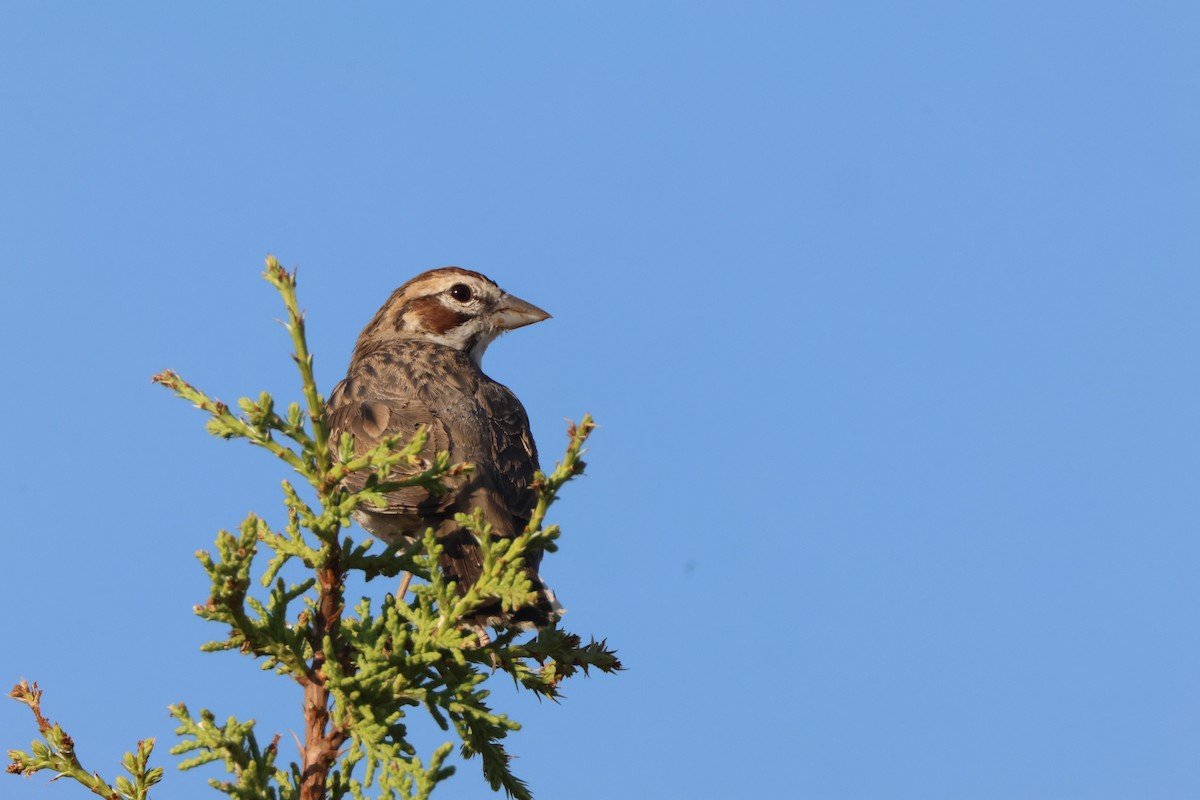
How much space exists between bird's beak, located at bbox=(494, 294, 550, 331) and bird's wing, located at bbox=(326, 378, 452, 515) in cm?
175

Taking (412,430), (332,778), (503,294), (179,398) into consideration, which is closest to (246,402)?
(179,398)

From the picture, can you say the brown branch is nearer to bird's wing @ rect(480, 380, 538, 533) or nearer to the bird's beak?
bird's wing @ rect(480, 380, 538, 533)

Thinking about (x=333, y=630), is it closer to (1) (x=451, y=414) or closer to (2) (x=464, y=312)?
(1) (x=451, y=414)

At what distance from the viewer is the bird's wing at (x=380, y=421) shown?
703 centimetres

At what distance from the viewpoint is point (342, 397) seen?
8195 mm

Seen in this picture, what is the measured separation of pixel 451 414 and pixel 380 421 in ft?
1.47

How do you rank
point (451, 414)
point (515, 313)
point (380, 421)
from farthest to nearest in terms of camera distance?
point (515, 313), point (451, 414), point (380, 421)

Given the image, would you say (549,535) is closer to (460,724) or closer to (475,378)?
(460,724)

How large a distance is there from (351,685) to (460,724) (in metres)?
0.79

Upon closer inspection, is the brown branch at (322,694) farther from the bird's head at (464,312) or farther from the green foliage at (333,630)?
the bird's head at (464,312)

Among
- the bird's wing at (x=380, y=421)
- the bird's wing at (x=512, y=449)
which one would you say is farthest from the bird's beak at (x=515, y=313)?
the bird's wing at (x=380, y=421)

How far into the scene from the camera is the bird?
629cm

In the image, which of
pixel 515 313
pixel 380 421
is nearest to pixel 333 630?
pixel 380 421

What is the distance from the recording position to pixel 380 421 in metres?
7.58
